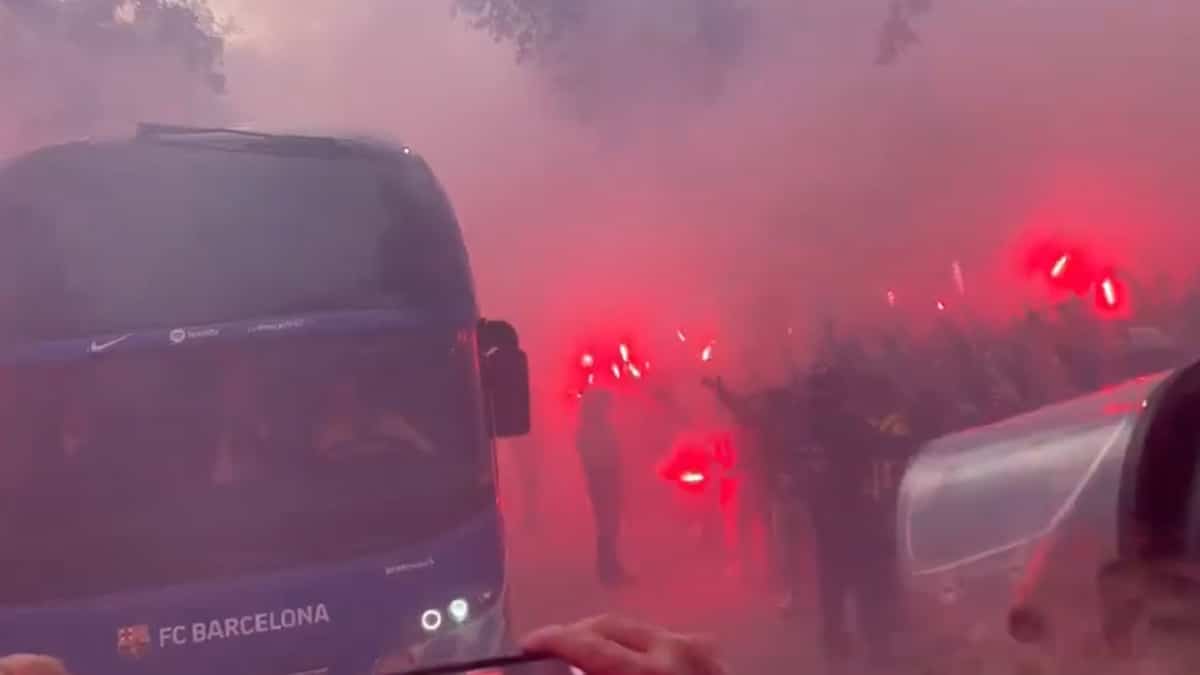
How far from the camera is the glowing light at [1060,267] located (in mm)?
1662

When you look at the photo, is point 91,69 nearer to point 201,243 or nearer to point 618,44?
point 201,243

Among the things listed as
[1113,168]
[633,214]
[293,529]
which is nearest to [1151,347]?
[1113,168]

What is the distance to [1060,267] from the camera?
1668 mm

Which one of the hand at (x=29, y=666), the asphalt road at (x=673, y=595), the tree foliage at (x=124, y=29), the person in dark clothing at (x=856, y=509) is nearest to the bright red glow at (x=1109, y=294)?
the person in dark clothing at (x=856, y=509)

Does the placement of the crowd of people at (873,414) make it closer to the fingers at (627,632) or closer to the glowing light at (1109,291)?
the glowing light at (1109,291)

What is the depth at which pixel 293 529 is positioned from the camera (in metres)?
1.39

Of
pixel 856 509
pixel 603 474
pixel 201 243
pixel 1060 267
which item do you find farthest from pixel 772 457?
pixel 201 243

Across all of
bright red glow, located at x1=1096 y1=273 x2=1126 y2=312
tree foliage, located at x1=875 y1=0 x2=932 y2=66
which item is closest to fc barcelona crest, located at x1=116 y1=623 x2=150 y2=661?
tree foliage, located at x1=875 y1=0 x2=932 y2=66

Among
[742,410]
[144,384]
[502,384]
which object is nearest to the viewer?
[144,384]

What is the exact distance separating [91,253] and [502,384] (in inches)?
19.6

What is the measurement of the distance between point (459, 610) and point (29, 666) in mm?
470

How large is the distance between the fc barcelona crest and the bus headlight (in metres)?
0.34

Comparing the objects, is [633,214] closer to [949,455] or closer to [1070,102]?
[949,455]

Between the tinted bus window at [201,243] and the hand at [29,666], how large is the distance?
375 millimetres
